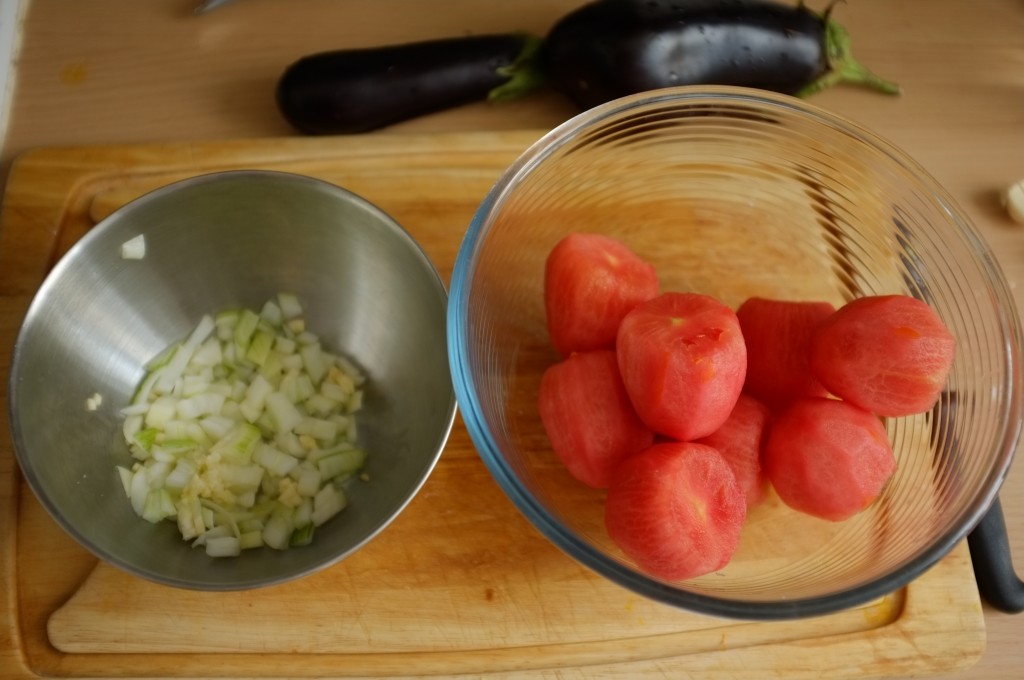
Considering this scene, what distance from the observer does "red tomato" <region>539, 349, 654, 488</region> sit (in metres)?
0.91

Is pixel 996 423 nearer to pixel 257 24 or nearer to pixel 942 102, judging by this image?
pixel 942 102

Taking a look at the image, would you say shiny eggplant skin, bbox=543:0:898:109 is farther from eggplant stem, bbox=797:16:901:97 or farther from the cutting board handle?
the cutting board handle

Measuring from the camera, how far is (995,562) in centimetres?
104

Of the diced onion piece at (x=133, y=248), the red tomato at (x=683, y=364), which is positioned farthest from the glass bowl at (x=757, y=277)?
the diced onion piece at (x=133, y=248)

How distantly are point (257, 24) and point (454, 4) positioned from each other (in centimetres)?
37

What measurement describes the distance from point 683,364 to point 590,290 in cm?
18

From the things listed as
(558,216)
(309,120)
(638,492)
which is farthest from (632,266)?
(309,120)

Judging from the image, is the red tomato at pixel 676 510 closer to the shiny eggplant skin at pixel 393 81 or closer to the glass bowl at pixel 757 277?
the glass bowl at pixel 757 277

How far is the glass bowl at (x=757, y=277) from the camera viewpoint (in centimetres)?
85

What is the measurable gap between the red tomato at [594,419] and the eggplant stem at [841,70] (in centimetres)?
77

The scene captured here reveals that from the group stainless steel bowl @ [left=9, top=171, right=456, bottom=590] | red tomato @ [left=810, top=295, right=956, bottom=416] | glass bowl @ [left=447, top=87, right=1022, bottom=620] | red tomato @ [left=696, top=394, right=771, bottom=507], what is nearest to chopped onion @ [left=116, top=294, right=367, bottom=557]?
stainless steel bowl @ [left=9, top=171, right=456, bottom=590]

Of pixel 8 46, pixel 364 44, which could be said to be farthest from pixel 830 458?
pixel 8 46

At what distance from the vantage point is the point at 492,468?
83cm

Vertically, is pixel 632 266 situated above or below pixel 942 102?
below
